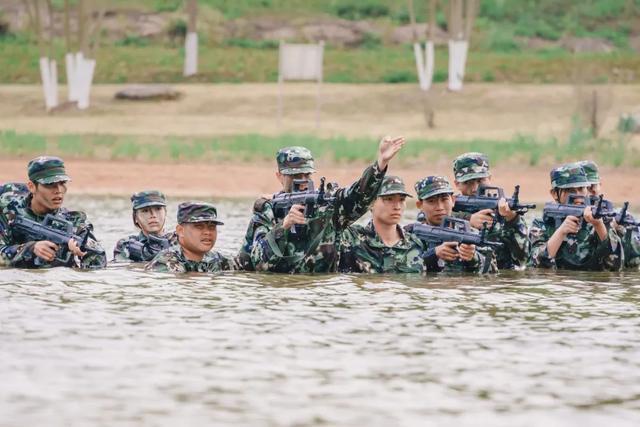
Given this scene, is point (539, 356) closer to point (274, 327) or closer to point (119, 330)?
point (274, 327)

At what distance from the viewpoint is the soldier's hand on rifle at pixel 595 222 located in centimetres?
1273

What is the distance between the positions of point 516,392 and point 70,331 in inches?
121

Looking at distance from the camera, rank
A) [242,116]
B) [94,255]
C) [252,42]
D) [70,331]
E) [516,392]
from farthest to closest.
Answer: [252,42], [242,116], [94,255], [70,331], [516,392]

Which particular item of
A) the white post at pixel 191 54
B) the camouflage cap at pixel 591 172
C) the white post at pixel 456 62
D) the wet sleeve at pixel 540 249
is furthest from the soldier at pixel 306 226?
the white post at pixel 191 54

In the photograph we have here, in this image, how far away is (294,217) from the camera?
12180 millimetres

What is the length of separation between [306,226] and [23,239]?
2453mm

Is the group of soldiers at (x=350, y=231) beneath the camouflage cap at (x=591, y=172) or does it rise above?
beneath

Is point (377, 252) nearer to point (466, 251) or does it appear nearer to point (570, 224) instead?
point (466, 251)

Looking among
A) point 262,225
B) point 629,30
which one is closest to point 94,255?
point 262,225

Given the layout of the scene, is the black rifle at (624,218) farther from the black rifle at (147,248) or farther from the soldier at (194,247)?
the black rifle at (147,248)

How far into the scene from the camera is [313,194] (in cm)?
1253

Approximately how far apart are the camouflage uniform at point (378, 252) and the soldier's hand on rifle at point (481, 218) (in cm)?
50

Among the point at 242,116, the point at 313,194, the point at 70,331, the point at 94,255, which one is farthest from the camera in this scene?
the point at 242,116

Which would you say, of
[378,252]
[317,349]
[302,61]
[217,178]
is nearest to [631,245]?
[378,252]
